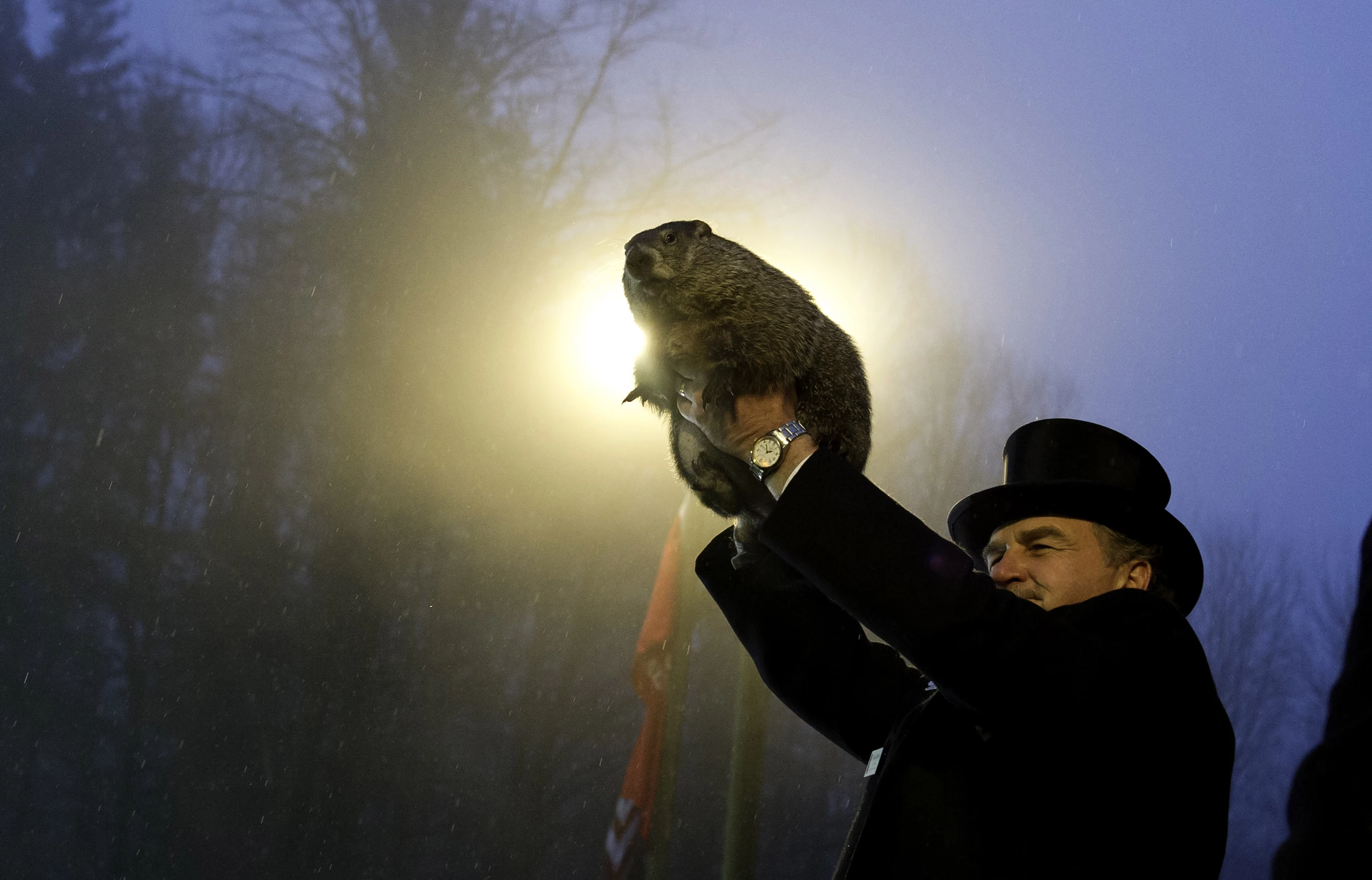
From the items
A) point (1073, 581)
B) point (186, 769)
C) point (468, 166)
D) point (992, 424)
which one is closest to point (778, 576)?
point (1073, 581)

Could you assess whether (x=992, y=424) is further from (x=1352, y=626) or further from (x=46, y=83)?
(x=46, y=83)

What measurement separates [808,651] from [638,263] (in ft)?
2.98

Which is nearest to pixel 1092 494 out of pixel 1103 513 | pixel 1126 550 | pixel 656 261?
pixel 1103 513

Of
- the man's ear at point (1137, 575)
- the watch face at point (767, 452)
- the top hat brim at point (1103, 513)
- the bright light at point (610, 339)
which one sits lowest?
the watch face at point (767, 452)

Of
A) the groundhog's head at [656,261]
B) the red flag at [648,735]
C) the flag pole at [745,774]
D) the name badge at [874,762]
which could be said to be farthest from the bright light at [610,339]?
the flag pole at [745,774]

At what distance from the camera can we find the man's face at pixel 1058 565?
1.64m

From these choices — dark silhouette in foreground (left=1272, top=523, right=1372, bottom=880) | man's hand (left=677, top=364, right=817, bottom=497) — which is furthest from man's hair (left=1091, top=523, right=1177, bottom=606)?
dark silhouette in foreground (left=1272, top=523, right=1372, bottom=880)

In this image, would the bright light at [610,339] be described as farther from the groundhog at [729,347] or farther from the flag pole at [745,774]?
the flag pole at [745,774]

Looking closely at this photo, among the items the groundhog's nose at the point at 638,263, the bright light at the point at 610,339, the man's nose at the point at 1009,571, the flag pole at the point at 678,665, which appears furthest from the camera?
the flag pole at the point at 678,665

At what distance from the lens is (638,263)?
1877mm

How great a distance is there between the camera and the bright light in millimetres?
3002

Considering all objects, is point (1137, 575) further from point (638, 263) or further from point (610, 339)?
point (610, 339)

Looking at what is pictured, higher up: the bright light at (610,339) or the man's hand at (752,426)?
the bright light at (610,339)

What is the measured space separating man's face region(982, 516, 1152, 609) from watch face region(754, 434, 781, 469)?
0.72 m
